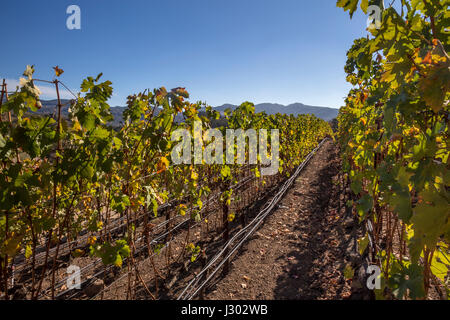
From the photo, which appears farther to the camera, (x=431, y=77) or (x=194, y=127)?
(x=194, y=127)

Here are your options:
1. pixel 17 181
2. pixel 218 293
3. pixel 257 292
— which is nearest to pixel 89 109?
pixel 17 181

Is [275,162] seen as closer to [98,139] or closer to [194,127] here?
[194,127]

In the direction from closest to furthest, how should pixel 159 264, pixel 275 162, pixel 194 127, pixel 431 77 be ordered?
pixel 431 77 < pixel 194 127 < pixel 159 264 < pixel 275 162

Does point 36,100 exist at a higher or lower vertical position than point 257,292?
higher

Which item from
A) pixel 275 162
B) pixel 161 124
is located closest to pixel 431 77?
pixel 161 124

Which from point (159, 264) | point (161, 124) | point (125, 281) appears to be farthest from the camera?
point (159, 264)

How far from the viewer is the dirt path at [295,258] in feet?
11.0

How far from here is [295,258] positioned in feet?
13.6

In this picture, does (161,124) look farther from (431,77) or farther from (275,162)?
(275,162)

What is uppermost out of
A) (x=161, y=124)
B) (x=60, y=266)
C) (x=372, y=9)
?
(x=372, y=9)

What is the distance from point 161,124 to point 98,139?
0.75 metres

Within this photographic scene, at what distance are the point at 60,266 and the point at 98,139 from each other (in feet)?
12.3

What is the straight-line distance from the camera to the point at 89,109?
1690 mm

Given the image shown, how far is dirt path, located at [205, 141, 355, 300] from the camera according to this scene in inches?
132
